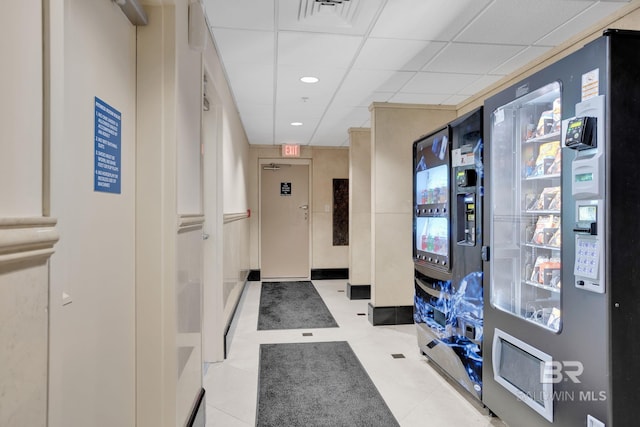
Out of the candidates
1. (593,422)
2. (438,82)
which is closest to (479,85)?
(438,82)

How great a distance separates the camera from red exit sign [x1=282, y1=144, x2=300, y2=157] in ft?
23.4

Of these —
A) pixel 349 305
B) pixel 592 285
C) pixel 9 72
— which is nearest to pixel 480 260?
pixel 592 285

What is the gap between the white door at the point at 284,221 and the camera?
7430 mm

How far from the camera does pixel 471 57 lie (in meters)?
3.08

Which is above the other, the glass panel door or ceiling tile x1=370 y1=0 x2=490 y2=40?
ceiling tile x1=370 y1=0 x2=490 y2=40

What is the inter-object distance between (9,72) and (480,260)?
2.41 meters

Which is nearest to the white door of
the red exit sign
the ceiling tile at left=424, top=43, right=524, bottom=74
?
the red exit sign

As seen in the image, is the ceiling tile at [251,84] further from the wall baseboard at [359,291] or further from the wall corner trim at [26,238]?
the wall baseboard at [359,291]

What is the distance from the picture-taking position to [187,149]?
1.93 metres

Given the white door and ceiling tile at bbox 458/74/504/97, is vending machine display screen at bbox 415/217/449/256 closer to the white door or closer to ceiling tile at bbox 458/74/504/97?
ceiling tile at bbox 458/74/504/97

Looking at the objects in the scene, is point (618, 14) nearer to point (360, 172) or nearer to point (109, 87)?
point (109, 87)

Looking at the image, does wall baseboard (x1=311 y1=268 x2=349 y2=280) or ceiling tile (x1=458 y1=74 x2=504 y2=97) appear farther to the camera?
wall baseboard (x1=311 y1=268 x2=349 y2=280)

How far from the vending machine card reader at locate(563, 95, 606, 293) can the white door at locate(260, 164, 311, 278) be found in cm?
608

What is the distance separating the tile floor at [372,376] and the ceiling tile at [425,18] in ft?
8.69
